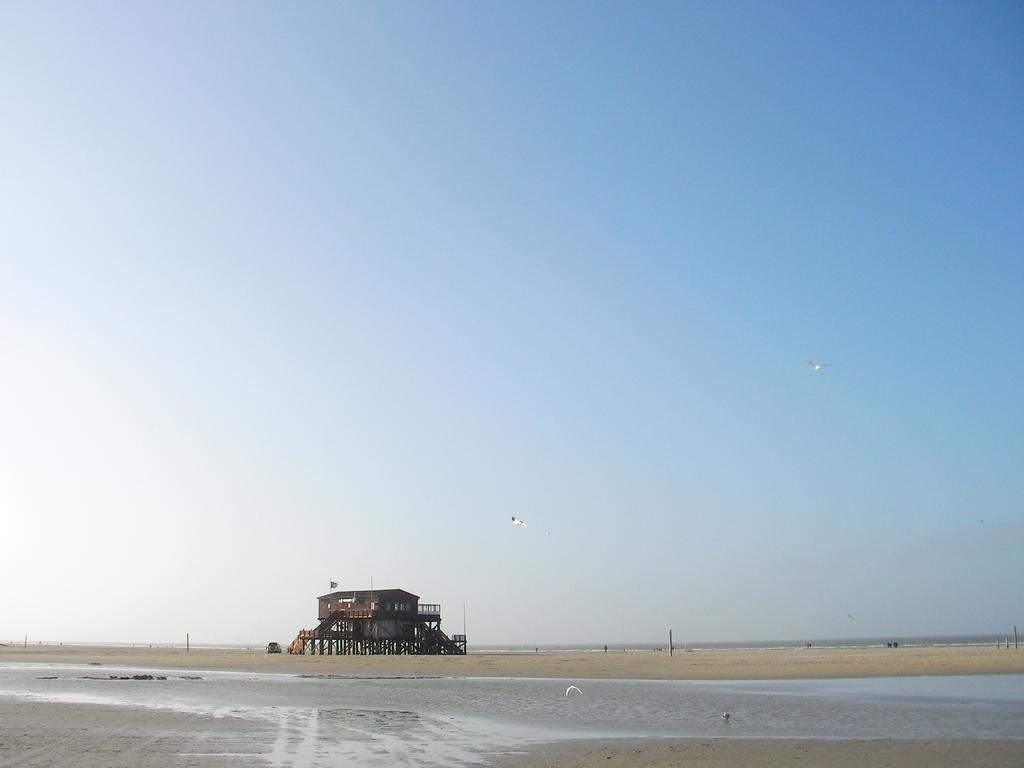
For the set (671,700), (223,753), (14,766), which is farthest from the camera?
(671,700)

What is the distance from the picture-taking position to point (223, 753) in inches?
704

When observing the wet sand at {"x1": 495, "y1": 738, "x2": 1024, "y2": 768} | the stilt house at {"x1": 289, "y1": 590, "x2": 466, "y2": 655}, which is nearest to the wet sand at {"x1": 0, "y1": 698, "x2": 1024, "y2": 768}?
the wet sand at {"x1": 495, "y1": 738, "x2": 1024, "y2": 768}

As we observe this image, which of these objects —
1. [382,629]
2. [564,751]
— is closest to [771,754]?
[564,751]

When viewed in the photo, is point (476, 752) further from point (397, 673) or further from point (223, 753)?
point (397, 673)

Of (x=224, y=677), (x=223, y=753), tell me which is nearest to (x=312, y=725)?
(x=223, y=753)

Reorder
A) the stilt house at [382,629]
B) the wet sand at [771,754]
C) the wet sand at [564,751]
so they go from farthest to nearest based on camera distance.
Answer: the stilt house at [382,629]
the wet sand at [771,754]
the wet sand at [564,751]

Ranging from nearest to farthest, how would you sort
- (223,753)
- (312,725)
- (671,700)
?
(223,753) → (312,725) → (671,700)

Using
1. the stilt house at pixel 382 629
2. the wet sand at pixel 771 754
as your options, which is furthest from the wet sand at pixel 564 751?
the stilt house at pixel 382 629

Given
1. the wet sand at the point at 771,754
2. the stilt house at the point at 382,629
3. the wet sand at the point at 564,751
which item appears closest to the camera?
the wet sand at the point at 564,751

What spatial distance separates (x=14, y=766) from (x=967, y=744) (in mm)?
20187

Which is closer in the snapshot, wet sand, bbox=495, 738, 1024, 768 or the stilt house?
wet sand, bbox=495, 738, 1024, 768

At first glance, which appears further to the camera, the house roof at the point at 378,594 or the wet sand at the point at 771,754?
the house roof at the point at 378,594

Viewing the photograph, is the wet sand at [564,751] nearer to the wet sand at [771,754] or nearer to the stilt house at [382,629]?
the wet sand at [771,754]

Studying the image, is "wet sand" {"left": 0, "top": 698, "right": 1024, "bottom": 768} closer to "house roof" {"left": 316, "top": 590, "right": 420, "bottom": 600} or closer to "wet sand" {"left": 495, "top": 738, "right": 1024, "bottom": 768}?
"wet sand" {"left": 495, "top": 738, "right": 1024, "bottom": 768}
